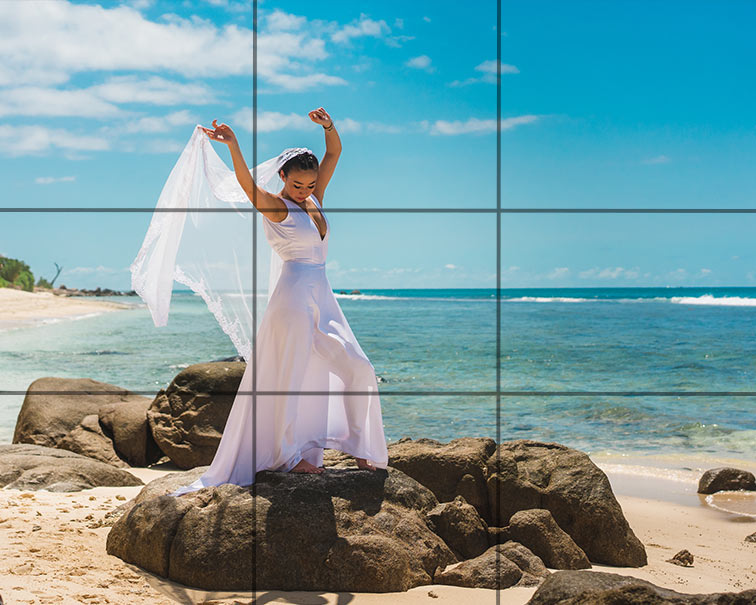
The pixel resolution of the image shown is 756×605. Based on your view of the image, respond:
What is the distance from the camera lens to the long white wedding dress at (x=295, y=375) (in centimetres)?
371

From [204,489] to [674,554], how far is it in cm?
294

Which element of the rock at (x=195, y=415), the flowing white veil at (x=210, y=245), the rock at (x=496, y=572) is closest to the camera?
the rock at (x=496, y=572)

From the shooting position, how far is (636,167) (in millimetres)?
16672

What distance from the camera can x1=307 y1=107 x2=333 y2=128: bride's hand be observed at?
3.83 m

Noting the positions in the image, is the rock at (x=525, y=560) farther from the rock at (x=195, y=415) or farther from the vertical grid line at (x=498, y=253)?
the rock at (x=195, y=415)

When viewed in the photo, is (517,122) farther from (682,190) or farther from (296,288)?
(296,288)

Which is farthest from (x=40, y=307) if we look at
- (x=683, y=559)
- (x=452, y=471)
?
(x=683, y=559)

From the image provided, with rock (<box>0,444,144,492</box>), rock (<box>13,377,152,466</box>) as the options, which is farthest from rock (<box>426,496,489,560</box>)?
rock (<box>13,377,152,466</box>)

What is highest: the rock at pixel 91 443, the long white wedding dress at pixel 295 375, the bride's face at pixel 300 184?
the bride's face at pixel 300 184

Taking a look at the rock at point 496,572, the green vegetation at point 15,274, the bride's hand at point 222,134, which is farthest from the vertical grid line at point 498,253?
the green vegetation at point 15,274

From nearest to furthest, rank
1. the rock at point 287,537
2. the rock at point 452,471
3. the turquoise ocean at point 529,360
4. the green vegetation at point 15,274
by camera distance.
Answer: the rock at point 287,537
the rock at point 452,471
the turquoise ocean at point 529,360
the green vegetation at point 15,274

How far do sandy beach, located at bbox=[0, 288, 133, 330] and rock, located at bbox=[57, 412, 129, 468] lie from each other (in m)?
17.4

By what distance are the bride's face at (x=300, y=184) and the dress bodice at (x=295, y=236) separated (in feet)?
0.15

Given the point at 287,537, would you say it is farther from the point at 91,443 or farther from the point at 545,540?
the point at 91,443
